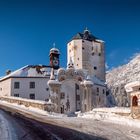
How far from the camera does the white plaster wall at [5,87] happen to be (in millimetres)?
54737

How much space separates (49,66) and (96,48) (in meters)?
33.7

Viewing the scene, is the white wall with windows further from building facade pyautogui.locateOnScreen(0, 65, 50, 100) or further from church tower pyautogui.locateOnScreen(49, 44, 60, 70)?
church tower pyautogui.locateOnScreen(49, 44, 60, 70)

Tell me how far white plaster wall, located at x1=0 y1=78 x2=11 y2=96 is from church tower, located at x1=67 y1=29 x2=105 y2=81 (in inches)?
1332

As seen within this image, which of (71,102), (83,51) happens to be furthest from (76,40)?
(71,102)

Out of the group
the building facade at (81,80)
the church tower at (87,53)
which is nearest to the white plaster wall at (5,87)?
the building facade at (81,80)

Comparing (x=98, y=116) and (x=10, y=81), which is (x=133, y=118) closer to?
(x=98, y=116)

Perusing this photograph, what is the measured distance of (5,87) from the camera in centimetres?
5691

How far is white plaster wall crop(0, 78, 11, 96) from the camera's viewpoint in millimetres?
54737

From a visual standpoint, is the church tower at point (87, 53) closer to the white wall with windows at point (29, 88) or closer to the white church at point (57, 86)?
the white church at point (57, 86)

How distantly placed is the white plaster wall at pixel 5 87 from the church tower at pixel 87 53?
33830mm

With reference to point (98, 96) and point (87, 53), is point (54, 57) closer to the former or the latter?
point (98, 96)

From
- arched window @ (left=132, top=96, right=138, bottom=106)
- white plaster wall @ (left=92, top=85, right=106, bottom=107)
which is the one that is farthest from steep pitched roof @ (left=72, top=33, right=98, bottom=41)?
arched window @ (left=132, top=96, right=138, bottom=106)

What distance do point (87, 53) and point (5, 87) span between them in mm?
38625

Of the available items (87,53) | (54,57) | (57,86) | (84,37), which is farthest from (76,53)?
(57,86)
